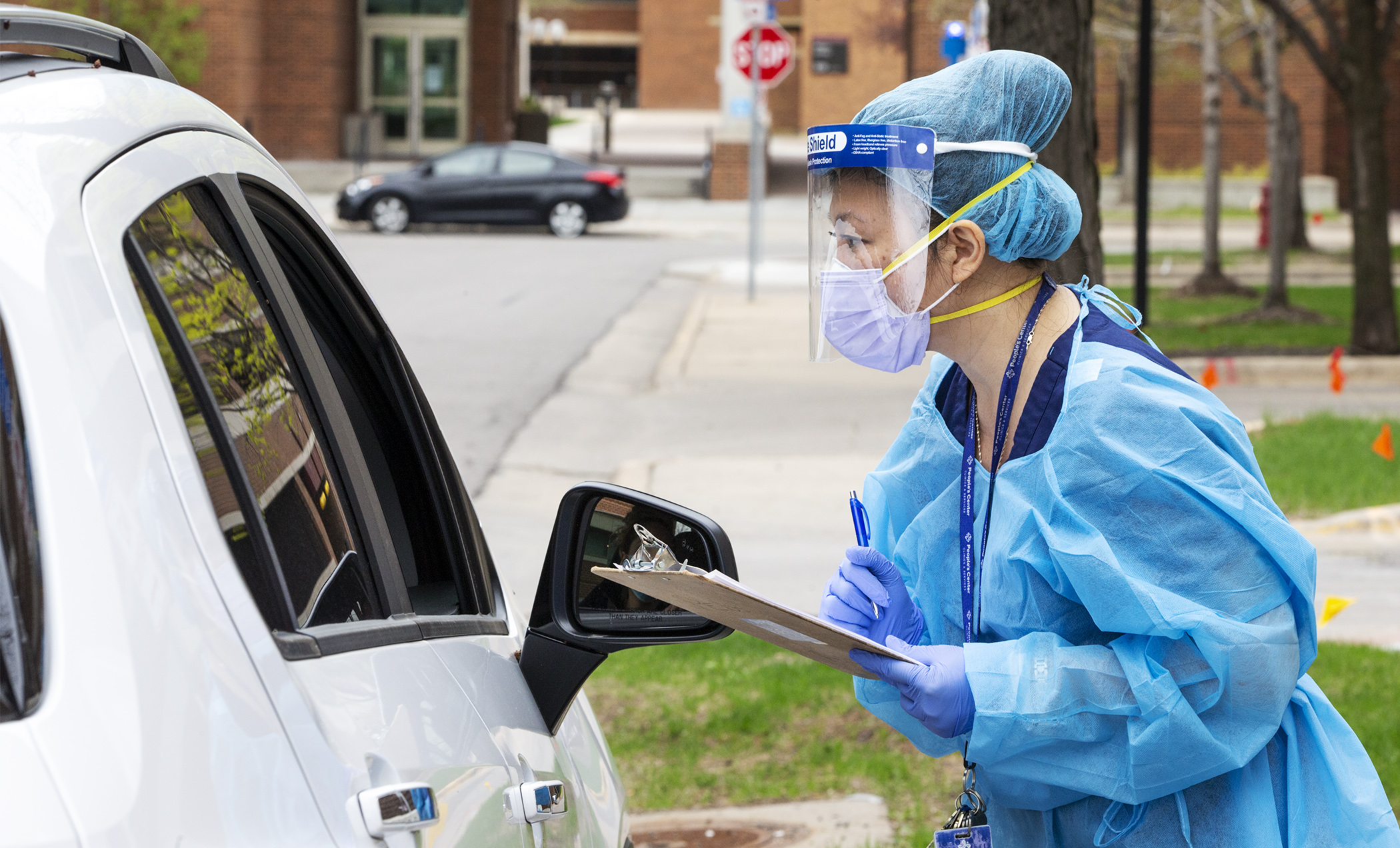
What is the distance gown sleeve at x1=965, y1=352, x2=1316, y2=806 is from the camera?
196cm

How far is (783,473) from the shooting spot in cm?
966

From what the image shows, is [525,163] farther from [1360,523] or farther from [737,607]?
[737,607]

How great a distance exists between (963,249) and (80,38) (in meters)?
1.22

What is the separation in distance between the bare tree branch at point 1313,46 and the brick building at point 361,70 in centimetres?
Answer: 2555

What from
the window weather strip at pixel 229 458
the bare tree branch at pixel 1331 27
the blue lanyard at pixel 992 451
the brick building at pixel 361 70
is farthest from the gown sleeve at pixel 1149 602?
the brick building at pixel 361 70

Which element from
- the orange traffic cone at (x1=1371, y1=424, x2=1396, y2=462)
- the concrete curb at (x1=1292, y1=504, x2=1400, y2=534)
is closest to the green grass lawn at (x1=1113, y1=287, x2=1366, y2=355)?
the orange traffic cone at (x1=1371, y1=424, x2=1396, y2=462)

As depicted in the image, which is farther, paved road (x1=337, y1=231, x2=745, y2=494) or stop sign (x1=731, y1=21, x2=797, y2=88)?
stop sign (x1=731, y1=21, x2=797, y2=88)

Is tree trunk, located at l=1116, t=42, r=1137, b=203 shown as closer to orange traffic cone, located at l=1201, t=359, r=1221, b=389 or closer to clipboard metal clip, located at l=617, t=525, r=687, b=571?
orange traffic cone, located at l=1201, t=359, r=1221, b=389

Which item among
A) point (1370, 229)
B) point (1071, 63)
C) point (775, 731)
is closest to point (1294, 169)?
point (1370, 229)

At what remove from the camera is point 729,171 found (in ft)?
117

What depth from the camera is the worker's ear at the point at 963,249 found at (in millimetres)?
2205

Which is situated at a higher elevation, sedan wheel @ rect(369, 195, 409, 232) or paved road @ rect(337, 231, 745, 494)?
sedan wheel @ rect(369, 195, 409, 232)

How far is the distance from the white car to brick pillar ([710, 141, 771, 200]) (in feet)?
111

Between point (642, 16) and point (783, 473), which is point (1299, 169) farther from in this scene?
point (642, 16)
